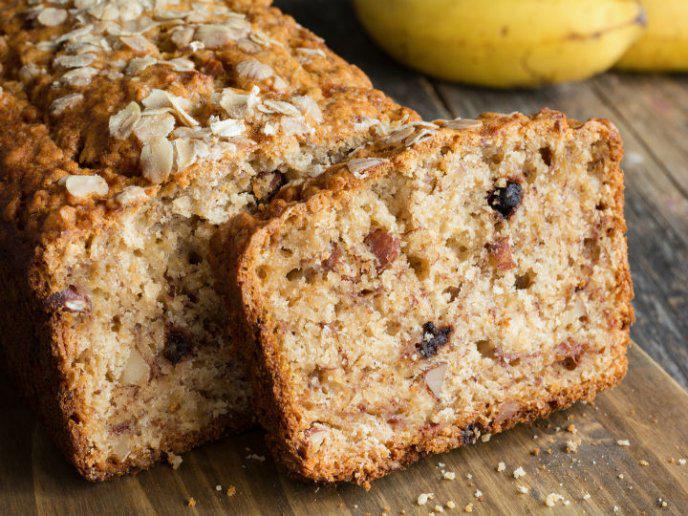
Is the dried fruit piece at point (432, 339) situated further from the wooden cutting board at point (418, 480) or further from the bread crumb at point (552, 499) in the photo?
the bread crumb at point (552, 499)

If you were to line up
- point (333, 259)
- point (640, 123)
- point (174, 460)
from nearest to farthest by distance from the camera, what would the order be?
1. point (333, 259)
2. point (174, 460)
3. point (640, 123)

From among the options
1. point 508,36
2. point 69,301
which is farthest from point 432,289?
point 508,36

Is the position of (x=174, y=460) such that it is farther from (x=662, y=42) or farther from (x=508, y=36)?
(x=662, y=42)

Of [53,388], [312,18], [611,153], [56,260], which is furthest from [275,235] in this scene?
[312,18]

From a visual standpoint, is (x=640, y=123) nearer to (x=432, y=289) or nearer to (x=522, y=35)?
(x=522, y=35)

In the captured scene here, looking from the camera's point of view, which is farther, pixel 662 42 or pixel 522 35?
pixel 662 42

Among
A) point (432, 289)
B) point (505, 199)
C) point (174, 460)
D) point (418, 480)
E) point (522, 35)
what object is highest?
point (505, 199)

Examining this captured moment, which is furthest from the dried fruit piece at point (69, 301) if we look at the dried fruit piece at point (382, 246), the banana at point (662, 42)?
the banana at point (662, 42)

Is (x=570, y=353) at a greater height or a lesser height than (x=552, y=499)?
greater

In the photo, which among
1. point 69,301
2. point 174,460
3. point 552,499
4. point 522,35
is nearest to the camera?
point 69,301

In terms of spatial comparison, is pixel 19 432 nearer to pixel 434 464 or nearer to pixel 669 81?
pixel 434 464
